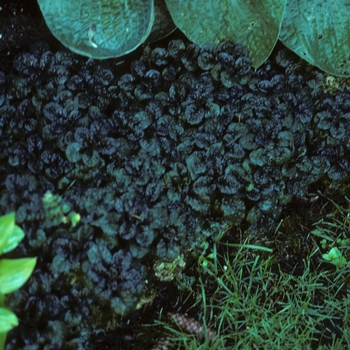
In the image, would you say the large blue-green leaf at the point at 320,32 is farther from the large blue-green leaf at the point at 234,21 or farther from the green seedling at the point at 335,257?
the green seedling at the point at 335,257

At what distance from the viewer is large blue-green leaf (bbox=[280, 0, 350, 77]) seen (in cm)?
166

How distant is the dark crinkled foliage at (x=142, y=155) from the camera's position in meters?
1.30

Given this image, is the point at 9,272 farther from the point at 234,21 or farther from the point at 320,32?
the point at 320,32

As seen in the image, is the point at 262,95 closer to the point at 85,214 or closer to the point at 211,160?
the point at 211,160

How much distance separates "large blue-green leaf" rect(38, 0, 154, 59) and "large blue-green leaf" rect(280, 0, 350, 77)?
1.57ft

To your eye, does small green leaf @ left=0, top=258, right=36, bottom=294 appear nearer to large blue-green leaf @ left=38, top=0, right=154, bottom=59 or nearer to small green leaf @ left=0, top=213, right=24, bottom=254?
small green leaf @ left=0, top=213, right=24, bottom=254

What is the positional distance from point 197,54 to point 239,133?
286mm

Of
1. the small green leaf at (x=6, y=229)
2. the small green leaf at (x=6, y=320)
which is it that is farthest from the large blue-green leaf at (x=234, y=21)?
the small green leaf at (x=6, y=320)

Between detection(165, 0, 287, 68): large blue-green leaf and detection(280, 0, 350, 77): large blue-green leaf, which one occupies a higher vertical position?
detection(165, 0, 287, 68): large blue-green leaf

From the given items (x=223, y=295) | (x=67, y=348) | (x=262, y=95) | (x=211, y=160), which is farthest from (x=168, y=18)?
(x=67, y=348)

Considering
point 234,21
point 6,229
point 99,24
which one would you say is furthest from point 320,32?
point 6,229

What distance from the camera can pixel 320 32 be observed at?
1680 millimetres

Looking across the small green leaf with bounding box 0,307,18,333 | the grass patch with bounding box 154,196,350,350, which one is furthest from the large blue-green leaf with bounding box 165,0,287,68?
the small green leaf with bounding box 0,307,18,333

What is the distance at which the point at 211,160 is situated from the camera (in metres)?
1.51
